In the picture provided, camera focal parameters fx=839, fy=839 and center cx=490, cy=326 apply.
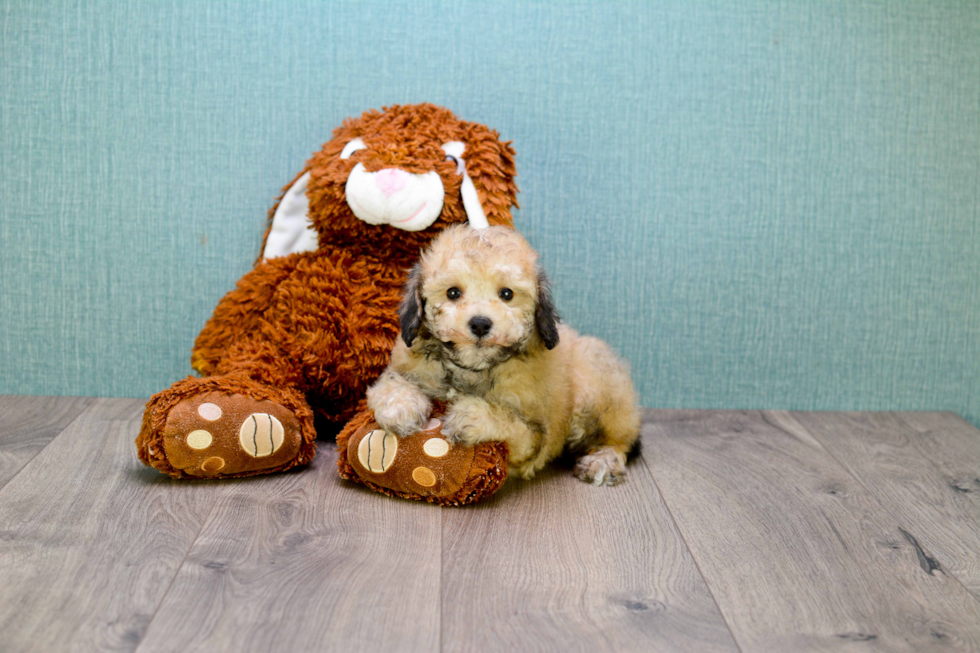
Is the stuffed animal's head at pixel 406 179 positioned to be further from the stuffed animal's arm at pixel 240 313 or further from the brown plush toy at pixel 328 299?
the stuffed animal's arm at pixel 240 313

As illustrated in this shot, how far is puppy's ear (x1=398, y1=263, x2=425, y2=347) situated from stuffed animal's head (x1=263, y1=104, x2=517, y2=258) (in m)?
0.27

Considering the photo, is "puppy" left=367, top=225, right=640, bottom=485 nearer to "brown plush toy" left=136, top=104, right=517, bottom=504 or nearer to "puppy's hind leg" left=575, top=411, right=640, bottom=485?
"puppy's hind leg" left=575, top=411, right=640, bottom=485

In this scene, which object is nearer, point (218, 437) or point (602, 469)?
point (218, 437)

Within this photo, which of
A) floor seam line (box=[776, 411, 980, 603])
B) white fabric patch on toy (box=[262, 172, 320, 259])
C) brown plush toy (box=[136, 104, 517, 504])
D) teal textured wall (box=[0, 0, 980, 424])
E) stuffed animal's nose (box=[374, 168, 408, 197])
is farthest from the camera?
teal textured wall (box=[0, 0, 980, 424])

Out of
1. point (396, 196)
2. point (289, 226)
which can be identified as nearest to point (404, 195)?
point (396, 196)

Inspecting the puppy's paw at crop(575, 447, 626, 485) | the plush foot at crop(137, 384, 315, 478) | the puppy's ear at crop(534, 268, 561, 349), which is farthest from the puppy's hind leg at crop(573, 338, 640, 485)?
the plush foot at crop(137, 384, 315, 478)

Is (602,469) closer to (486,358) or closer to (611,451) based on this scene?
(611,451)

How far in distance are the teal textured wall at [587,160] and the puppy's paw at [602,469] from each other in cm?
58

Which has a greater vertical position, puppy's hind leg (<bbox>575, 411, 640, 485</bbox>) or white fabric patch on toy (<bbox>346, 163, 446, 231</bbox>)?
white fabric patch on toy (<bbox>346, 163, 446, 231</bbox>)

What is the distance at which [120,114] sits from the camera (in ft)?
7.47

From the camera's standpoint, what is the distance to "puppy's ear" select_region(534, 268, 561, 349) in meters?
1.70

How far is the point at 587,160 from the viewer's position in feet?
7.71

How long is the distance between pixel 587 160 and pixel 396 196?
69 centimetres

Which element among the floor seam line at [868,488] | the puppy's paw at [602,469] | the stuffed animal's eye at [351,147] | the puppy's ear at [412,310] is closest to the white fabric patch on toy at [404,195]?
the stuffed animal's eye at [351,147]
